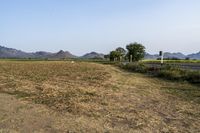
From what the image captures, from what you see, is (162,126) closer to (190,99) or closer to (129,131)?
(129,131)

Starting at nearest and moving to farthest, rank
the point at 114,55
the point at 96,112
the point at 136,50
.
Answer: the point at 96,112 → the point at 136,50 → the point at 114,55

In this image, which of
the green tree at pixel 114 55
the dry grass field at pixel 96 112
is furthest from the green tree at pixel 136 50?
the dry grass field at pixel 96 112

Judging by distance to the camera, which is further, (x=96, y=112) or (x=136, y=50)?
(x=136, y=50)

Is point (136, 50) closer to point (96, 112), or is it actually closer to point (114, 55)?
point (114, 55)

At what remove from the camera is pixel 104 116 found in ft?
33.3

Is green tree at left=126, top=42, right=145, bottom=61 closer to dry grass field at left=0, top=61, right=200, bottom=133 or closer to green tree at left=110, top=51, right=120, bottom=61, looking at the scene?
green tree at left=110, top=51, right=120, bottom=61

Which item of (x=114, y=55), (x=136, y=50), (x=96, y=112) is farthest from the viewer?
(x=114, y=55)

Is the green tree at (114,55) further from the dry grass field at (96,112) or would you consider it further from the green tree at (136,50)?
the dry grass field at (96,112)

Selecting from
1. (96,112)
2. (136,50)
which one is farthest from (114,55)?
(96,112)

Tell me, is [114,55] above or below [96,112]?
below

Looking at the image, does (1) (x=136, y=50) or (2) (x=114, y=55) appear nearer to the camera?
(1) (x=136, y=50)

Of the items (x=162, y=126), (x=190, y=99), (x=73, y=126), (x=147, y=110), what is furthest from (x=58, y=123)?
(x=190, y=99)

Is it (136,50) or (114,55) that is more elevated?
(136,50)

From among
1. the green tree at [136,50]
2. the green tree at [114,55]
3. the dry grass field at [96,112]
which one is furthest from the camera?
the green tree at [114,55]
